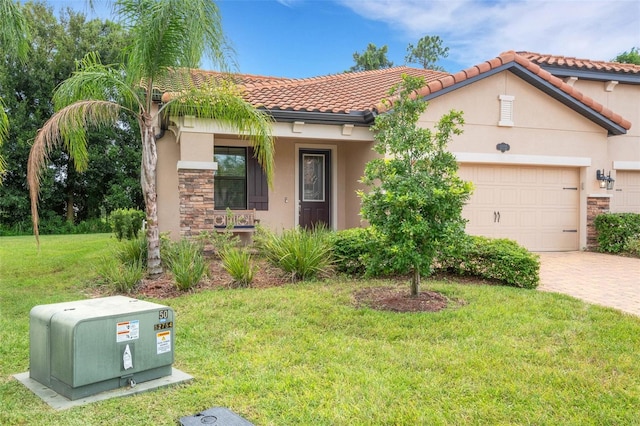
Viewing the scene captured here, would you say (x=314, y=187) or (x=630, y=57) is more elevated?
(x=630, y=57)

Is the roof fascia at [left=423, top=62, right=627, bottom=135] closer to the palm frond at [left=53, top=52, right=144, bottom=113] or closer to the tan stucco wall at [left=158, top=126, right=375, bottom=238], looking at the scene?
the tan stucco wall at [left=158, top=126, right=375, bottom=238]

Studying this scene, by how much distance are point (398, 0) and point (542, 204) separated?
7588 mm

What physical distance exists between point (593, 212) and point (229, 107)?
1017 cm

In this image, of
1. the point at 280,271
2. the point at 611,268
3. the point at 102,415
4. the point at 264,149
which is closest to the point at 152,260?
the point at 280,271

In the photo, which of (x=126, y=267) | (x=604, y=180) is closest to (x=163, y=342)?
(x=126, y=267)

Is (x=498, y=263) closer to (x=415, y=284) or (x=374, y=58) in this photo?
(x=415, y=284)

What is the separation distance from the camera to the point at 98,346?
3.53 meters

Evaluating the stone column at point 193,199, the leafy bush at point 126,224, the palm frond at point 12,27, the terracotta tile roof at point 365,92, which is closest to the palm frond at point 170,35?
the palm frond at point 12,27

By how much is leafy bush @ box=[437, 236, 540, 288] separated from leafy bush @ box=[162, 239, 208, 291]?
157 inches

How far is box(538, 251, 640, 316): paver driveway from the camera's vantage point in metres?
6.86

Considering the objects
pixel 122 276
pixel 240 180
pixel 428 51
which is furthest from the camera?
pixel 428 51

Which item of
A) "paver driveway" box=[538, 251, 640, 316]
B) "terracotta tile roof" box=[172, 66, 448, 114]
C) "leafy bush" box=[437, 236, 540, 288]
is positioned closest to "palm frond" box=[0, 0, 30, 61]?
"terracotta tile roof" box=[172, 66, 448, 114]

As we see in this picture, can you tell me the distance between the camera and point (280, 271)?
803cm

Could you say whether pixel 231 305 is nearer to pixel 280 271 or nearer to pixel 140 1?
pixel 280 271
